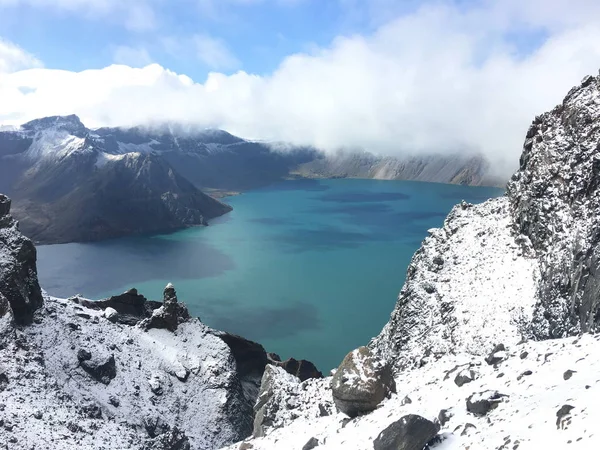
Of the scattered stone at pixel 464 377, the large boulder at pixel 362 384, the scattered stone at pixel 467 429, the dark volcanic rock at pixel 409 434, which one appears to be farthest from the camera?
the large boulder at pixel 362 384

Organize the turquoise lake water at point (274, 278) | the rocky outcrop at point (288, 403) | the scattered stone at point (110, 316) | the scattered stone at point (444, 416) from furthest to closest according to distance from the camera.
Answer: the turquoise lake water at point (274, 278) → the scattered stone at point (110, 316) → the rocky outcrop at point (288, 403) → the scattered stone at point (444, 416)

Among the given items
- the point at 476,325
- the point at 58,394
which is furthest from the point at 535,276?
the point at 58,394

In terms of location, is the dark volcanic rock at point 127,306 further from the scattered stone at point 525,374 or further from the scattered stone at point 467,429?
the scattered stone at point 525,374

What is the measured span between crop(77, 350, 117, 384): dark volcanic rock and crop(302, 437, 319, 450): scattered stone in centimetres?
3363

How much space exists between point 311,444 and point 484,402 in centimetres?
908

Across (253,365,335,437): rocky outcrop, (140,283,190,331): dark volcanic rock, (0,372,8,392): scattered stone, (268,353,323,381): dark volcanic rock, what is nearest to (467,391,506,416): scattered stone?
(253,365,335,437): rocky outcrop

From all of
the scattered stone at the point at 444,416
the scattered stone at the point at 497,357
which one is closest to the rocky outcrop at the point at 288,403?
the scattered stone at the point at 497,357

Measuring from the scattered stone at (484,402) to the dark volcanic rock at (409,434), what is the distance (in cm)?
188

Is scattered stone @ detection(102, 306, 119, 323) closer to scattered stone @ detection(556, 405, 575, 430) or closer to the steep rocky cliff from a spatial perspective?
the steep rocky cliff

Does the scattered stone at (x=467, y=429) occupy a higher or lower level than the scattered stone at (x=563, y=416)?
lower

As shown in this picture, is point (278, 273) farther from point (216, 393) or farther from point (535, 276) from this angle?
point (535, 276)

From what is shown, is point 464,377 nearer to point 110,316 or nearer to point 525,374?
point 525,374

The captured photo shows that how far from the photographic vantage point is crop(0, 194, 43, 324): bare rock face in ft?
153

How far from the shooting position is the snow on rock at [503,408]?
47.1 feet
